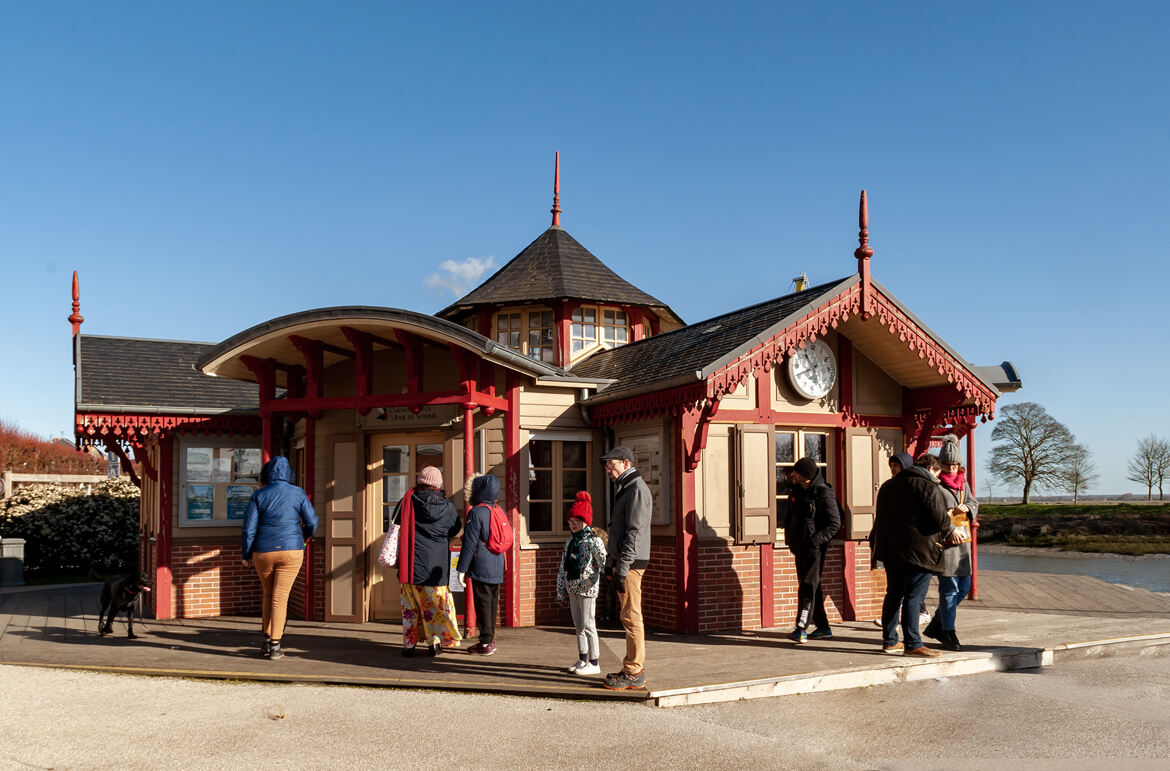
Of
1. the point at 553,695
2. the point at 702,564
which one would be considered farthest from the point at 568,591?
the point at 702,564

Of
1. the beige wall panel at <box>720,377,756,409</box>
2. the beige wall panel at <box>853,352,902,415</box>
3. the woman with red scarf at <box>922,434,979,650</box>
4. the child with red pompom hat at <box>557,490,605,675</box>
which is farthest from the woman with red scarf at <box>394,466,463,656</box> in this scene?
the beige wall panel at <box>853,352,902,415</box>

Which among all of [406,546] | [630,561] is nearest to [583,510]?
[630,561]

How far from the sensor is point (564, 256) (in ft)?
52.3

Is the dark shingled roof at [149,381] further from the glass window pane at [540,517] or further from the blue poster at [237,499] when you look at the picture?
the glass window pane at [540,517]

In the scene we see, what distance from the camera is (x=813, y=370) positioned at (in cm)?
1104

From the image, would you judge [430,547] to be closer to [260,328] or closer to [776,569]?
[260,328]

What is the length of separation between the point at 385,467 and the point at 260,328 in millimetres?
2221

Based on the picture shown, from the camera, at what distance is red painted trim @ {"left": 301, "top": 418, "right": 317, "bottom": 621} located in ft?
37.5

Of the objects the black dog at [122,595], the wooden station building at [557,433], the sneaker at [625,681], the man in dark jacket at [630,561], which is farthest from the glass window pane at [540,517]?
the black dog at [122,595]

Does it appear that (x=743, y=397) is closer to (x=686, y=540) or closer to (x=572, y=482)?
(x=686, y=540)

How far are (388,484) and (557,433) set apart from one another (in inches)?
82.8

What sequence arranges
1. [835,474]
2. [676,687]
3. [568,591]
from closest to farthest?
[676,687] < [568,591] < [835,474]

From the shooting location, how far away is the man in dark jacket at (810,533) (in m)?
9.37

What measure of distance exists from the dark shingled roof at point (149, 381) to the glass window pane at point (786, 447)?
7133 mm
